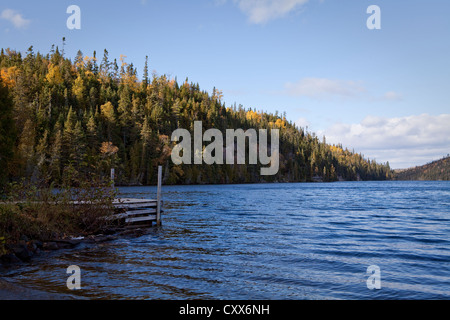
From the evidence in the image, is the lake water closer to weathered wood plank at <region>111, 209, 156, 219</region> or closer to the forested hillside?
weathered wood plank at <region>111, 209, 156, 219</region>

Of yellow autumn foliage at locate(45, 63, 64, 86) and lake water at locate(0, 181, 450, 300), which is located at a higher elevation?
yellow autumn foliage at locate(45, 63, 64, 86)

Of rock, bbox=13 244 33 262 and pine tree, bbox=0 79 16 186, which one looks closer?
rock, bbox=13 244 33 262

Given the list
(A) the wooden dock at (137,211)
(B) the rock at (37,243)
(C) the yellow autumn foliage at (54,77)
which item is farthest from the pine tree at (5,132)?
(C) the yellow autumn foliage at (54,77)

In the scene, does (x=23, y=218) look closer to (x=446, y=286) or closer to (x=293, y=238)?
(x=293, y=238)

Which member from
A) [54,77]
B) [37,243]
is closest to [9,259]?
[37,243]

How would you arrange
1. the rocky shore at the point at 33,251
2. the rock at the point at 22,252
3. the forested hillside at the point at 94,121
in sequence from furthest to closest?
the forested hillside at the point at 94,121 → the rock at the point at 22,252 → the rocky shore at the point at 33,251

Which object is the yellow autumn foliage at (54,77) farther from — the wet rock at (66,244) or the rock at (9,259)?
the rock at (9,259)

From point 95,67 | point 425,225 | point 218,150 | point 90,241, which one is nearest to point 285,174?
point 218,150

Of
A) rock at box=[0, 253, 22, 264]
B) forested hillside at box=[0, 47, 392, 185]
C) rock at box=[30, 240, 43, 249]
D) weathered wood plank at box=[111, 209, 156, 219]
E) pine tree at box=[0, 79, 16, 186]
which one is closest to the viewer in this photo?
rock at box=[0, 253, 22, 264]

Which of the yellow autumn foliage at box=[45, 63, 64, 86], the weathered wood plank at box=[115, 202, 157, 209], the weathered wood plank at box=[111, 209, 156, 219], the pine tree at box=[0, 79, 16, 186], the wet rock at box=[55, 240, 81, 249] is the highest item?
the yellow autumn foliage at box=[45, 63, 64, 86]

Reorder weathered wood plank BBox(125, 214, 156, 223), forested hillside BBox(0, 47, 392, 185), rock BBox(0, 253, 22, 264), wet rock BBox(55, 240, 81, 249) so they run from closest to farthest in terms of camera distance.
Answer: rock BBox(0, 253, 22, 264), wet rock BBox(55, 240, 81, 249), weathered wood plank BBox(125, 214, 156, 223), forested hillside BBox(0, 47, 392, 185)

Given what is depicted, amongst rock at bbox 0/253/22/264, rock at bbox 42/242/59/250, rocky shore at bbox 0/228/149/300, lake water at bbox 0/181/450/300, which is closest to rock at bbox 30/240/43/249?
rocky shore at bbox 0/228/149/300

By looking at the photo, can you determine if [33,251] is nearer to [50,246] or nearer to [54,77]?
[50,246]

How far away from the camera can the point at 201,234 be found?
18.1 m
